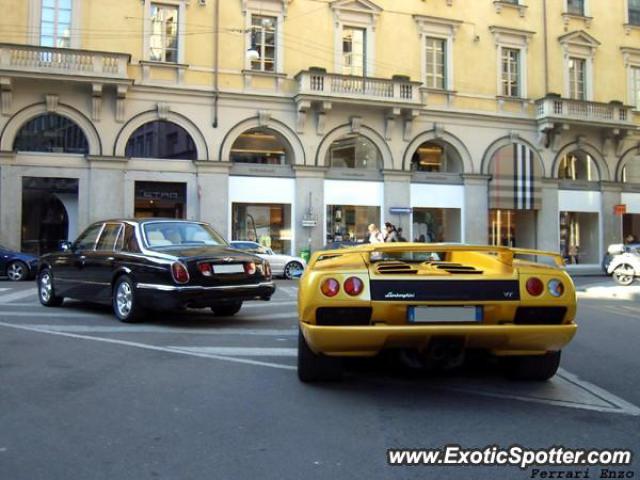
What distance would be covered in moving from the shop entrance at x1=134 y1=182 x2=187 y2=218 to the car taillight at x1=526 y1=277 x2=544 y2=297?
63.7 feet

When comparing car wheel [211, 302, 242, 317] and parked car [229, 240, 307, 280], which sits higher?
parked car [229, 240, 307, 280]

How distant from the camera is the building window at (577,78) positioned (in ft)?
94.1

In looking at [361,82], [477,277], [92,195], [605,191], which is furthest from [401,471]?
[605,191]

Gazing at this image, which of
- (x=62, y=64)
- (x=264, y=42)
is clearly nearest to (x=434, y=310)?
(x=62, y=64)

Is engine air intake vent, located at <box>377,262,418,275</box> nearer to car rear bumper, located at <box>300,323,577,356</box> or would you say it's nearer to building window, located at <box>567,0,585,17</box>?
car rear bumper, located at <box>300,323,577,356</box>

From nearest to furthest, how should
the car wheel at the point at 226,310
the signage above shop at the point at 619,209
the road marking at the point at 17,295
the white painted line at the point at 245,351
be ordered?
the white painted line at the point at 245,351
the car wheel at the point at 226,310
the road marking at the point at 17,295
the signage above shop at the point at 619,209

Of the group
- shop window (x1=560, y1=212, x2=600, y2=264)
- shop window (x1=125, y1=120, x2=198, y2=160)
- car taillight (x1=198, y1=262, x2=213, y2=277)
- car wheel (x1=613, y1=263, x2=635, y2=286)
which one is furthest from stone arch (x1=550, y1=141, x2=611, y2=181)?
car taillight (x1=198, y1=262, x2=213, y2=277)

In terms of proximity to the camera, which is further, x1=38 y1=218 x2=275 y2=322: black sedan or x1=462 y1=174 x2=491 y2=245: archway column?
x1=462 y1=174 x2=491 y2=245: archway column

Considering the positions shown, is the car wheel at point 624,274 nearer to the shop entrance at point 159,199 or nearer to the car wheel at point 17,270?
the shop entrance at point 159,199

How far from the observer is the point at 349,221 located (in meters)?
24.8

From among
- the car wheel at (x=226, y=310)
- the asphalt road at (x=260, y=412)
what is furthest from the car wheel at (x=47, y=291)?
the asphalt road at (x=260, y=412)

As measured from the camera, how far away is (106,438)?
3738mm

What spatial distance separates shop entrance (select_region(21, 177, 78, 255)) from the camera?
21297 millimetres

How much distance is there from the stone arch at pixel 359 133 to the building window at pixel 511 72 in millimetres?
6605
